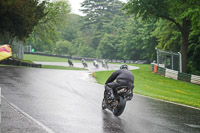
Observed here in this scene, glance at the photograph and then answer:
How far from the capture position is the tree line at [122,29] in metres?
29.6

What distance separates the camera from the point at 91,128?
7.14 metres

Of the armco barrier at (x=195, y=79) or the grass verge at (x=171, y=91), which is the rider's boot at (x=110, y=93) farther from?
the armco barrier at (x=195, y=79)

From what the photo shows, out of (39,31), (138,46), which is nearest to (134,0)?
(39,31)

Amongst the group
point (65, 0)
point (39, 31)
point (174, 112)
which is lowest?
point (174, 112)

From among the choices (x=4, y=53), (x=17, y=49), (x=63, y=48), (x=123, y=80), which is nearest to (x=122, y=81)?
(x=123, y=80)

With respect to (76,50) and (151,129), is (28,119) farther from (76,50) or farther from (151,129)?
(76,50)

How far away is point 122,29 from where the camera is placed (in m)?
88.1

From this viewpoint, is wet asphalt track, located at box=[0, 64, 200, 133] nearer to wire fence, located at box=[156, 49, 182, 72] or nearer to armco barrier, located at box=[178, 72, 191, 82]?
armco barrier, located at box=[178, 72, 191, 82]

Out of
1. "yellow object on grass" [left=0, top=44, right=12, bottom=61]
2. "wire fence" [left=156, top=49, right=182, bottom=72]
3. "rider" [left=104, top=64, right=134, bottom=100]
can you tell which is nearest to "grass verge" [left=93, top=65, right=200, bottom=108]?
"rider" [left=104, top=64, right=134, bottom=100]

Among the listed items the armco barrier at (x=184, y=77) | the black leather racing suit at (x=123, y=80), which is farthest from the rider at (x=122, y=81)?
the armco barrier at (x=184, y=77)

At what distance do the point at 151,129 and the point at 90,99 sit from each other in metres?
4.76

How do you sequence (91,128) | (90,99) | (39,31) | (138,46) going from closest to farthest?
(91,128), (90,99), (39,31), (138,46)

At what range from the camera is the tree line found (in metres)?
29.6

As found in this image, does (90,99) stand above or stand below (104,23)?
below
